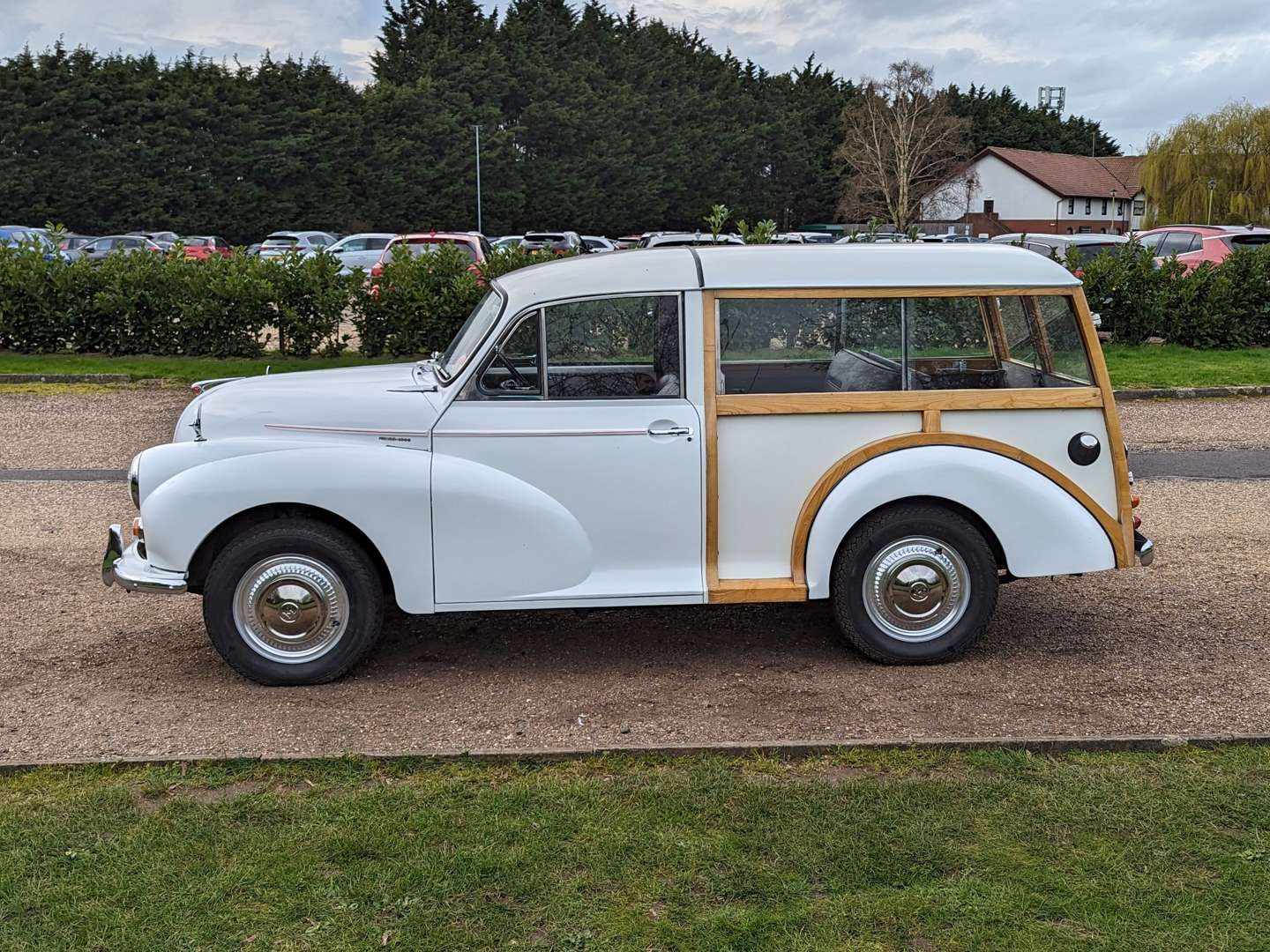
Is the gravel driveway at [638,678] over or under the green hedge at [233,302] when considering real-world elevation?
under

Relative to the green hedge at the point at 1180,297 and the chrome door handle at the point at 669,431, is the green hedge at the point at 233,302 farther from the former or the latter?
the chrome door handle at the point at 669,431

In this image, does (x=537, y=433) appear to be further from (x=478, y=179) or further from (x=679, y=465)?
(x=478, y=179)

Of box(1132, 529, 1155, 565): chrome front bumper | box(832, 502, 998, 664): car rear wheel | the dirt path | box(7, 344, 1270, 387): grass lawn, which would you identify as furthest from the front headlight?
box(7, 344, 1270, 387): grass lawn

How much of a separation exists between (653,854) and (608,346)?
2438 millimetres

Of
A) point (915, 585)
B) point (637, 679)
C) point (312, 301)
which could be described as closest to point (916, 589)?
point (915, 585)

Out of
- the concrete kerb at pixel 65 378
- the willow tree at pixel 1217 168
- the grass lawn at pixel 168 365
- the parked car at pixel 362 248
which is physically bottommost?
the concrete kerb at pixel 65 378

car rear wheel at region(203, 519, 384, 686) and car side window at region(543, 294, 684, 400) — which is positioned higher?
car side window at region(543, 294, 684, 400)

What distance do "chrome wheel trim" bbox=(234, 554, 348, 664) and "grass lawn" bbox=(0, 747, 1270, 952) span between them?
908 millimetres

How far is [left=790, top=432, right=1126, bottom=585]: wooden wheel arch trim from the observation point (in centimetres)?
566

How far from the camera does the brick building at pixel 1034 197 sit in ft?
265

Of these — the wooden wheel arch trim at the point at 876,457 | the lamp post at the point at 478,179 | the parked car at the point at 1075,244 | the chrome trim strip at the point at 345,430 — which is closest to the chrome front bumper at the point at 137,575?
the chrome trim strip at the point at 345,430

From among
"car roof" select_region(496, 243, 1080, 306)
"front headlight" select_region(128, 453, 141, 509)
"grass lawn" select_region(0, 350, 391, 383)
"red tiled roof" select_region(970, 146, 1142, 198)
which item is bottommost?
"front headlight" select_region(128, 453, 141, 509)

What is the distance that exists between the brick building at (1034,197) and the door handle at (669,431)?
77.2 meters

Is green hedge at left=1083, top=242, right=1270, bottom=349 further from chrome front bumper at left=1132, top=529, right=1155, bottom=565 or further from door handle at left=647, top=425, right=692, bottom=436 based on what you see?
door handle at left=647, top=425, right=692, bottom=436
